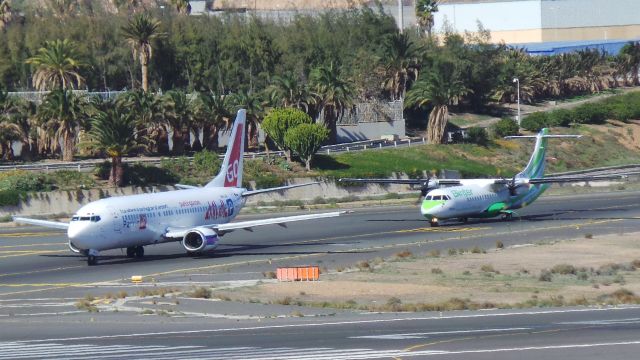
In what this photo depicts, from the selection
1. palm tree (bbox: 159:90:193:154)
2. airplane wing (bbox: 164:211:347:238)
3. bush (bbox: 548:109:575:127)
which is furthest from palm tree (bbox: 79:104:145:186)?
bush (bbox: 548:109:575:127)

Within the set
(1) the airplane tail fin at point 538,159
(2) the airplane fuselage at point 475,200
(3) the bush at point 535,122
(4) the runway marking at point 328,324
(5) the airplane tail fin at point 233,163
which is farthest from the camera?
(3) the bush at point 535,122

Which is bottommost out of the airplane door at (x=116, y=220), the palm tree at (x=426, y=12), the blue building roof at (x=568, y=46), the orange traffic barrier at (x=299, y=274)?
the orange traffic barrier at (x=299, y=274)

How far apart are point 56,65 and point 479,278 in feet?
205

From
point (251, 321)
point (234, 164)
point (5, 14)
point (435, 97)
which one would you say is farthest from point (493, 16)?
point (251, 321)

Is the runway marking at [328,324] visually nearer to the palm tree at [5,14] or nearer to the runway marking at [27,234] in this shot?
the runway marking at [27,234]

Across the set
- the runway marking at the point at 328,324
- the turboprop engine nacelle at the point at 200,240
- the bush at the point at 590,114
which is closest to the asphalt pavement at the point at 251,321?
the runway marking at the point at 328,324

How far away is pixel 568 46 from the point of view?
168000mm

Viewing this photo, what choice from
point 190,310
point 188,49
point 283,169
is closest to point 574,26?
point 188,49

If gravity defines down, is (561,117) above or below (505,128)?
above

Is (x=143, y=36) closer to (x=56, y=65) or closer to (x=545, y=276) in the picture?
(x=56, y=65)

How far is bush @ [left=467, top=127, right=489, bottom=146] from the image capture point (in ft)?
391

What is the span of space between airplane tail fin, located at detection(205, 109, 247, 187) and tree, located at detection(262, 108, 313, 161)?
1476 inches

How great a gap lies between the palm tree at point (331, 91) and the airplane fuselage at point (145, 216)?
48962 millimetres

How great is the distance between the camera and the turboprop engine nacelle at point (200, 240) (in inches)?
2215
